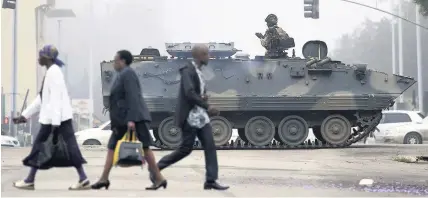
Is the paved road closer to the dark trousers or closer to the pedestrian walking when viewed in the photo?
the dark trousers

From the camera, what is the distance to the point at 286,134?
23.9 meters

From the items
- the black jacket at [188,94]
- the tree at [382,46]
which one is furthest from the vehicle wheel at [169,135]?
the tree at [382,46]

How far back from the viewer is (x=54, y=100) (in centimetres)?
1022

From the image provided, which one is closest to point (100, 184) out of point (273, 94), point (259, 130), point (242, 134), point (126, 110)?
point (126, 110)

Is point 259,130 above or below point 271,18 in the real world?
below

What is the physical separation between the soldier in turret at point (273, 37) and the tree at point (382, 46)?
118ft

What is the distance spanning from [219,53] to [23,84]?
154 feet

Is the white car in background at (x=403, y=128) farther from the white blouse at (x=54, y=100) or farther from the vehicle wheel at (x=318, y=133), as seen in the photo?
the white blouse at (x=54, y=100)

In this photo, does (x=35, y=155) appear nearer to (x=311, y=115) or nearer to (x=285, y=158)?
(x=285, y=158)

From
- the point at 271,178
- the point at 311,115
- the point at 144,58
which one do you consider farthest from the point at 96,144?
the point at 271,178

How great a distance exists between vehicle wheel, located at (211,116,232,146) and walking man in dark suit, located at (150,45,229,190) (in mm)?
12790

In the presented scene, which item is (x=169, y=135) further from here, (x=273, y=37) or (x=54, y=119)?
(x=54, y=119)

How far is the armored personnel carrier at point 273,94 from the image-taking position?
2369 cm

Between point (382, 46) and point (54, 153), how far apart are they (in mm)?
70063
